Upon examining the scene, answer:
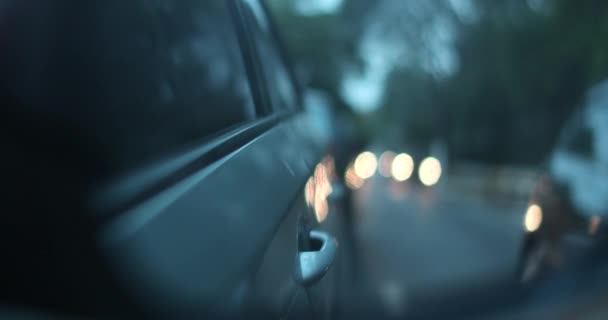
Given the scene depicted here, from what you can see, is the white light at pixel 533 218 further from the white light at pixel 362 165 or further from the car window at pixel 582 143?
the white light at pixel 362 165

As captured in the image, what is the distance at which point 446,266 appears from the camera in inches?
284

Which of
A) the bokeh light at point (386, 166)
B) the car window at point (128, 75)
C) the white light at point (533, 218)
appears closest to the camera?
the car window at point (128, 75)

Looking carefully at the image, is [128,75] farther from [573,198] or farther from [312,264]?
[573,198]

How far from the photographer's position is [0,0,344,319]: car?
1.13 meters

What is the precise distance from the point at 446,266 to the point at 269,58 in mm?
4253

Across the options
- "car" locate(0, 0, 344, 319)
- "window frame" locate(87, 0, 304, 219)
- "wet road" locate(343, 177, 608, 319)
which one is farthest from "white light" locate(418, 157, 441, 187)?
"car" locate(0, 0, 344, 319)

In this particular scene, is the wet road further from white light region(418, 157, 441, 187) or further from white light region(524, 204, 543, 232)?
white light region(418, 157, 441, 187)

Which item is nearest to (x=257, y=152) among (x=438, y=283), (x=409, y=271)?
(x=438, y=283)

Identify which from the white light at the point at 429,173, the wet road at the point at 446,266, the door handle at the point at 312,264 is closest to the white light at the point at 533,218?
the wet road at the point at 446,266

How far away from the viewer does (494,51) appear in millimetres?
19266

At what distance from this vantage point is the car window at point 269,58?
325 centimetres

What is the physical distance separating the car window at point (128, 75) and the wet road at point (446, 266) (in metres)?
1.62

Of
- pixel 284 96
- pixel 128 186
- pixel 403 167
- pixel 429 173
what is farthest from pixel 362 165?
pixel 128 186

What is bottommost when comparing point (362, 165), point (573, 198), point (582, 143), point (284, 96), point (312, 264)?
point (362, 165)
